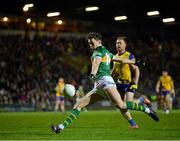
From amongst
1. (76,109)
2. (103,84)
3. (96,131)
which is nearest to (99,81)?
(103,84)

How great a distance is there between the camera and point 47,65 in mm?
46469

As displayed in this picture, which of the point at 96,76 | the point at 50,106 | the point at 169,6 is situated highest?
the point at 169,6

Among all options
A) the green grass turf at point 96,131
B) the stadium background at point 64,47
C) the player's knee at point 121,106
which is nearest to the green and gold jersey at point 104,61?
the player's knee at point 121,106

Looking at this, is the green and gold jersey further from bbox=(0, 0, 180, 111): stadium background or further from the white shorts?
bbox=(0, 0, 180, 111): stadium background

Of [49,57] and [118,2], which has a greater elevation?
[118,2]

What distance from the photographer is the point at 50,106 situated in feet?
135

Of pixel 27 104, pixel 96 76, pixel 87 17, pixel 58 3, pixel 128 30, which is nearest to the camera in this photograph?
pixel 96 76

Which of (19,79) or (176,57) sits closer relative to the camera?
(19,79)

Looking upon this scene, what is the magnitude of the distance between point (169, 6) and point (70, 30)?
46.8ft

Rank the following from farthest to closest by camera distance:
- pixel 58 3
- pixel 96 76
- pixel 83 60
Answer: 1. pixel 83 60
2. pixel 58 3
3. pixel 96 76

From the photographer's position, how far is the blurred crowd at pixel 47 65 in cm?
4094

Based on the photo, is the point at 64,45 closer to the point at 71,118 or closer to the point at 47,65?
the point at 47,65

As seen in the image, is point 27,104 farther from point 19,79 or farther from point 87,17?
point 87,17

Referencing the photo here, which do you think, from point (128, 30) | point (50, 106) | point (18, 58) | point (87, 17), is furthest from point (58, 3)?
point (128, 30)
